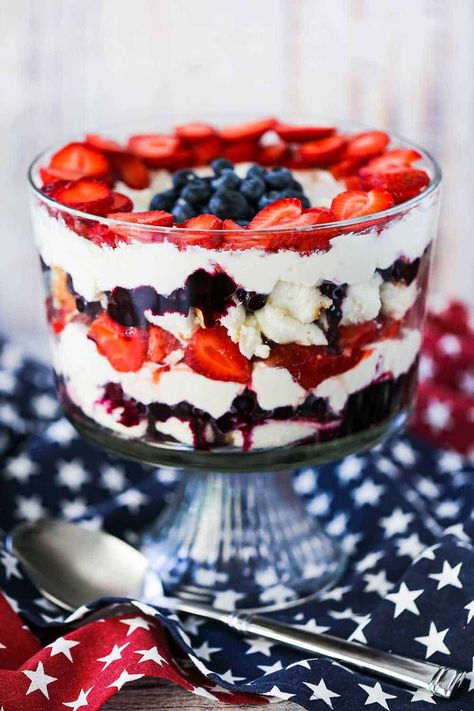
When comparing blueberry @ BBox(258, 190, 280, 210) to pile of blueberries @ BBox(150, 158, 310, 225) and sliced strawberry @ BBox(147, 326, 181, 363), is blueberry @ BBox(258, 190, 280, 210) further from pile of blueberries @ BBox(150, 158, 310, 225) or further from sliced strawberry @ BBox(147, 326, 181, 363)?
sliced strawberry @ BBox(147, 326, 181, 363)

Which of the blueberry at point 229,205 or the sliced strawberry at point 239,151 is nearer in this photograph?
the blueberry at point 229,205

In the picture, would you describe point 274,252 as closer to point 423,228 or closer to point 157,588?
point 423,228

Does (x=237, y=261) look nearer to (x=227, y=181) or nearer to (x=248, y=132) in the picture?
(x=227, y=181)

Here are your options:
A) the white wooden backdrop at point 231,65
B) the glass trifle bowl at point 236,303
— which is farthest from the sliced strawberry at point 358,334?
the white wooden backdrop at point 231,65

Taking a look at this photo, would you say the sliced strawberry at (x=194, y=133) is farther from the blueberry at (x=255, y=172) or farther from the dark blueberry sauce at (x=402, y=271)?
the dark blueberry sauce at (x=402, y=271)

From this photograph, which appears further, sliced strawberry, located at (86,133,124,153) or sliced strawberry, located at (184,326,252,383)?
sliced strawberry, located at (86,133,124,153)

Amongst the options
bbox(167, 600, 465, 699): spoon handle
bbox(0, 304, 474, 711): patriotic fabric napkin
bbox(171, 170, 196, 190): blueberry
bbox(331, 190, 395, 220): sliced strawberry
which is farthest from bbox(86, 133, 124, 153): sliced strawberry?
bbox(167, 600, 465, 699): spoon handle

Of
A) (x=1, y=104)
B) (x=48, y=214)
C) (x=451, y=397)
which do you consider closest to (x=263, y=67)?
(x=1, y=104)
